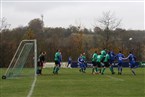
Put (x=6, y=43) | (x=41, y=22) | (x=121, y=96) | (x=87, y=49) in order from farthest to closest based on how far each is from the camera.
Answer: (x=41, y=22) → (x=87, y=49) → (x=6, y=43) → (x=121, y=96)

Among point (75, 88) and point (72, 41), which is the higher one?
point (72, 41)

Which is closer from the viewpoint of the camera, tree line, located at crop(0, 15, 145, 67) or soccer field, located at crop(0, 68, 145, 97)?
soccer field, located at crop(0, 68, 145, 97)

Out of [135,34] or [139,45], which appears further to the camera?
[135,34]

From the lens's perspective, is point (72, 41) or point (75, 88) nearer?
point (75, 88)

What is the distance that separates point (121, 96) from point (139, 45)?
75.2 metres

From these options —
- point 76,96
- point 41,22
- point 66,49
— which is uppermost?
point 41,22

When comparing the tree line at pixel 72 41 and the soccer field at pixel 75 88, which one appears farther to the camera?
the tree line at pixel 72 41

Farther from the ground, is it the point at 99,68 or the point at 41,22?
the point at 41,22

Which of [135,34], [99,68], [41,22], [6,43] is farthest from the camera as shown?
[41,22]

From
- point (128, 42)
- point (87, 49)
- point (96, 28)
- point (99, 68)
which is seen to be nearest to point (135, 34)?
point (128, 42)

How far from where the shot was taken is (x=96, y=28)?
265 ft

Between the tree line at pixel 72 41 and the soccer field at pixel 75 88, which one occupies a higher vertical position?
the tree line at pixel 72 41

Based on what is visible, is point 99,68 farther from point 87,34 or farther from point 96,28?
point 87,34

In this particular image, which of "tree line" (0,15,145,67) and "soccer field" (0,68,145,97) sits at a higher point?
"tree line" (0,15,145,67)
